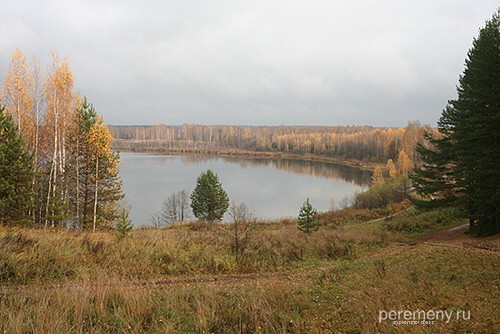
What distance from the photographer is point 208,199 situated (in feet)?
109

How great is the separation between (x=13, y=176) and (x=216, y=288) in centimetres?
1303

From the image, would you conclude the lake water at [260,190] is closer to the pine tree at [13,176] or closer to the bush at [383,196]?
the bush at [383,196]

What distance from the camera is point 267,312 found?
15.3 ft

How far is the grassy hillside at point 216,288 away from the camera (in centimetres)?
442

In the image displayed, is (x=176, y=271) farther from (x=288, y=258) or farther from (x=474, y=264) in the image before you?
(x=474, y=264)

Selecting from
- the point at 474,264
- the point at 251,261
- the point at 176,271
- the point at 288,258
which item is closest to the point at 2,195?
the point at 176,271

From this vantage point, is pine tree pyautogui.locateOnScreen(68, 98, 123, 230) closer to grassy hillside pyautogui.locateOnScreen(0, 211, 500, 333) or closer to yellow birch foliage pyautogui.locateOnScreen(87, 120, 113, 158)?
yellow birch foliage pyautogui.locateOnScreen(87, 120, 113, 158)

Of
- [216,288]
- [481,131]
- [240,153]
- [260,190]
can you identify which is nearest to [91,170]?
[216,288]

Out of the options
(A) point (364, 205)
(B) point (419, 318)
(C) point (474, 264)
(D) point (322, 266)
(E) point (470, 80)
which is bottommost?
(A) point (364, 205)

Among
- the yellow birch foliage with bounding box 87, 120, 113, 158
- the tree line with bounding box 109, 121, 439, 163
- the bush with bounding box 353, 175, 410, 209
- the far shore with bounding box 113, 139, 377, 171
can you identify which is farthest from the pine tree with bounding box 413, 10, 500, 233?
the far shore with bounding box 113, 139, 377, 171

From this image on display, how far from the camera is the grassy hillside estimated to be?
14.5 feet

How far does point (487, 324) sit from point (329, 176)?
77304 mm

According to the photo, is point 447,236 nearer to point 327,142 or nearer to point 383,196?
point 383,196

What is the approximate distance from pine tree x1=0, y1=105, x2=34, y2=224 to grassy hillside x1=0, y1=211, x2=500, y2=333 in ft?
21.3
